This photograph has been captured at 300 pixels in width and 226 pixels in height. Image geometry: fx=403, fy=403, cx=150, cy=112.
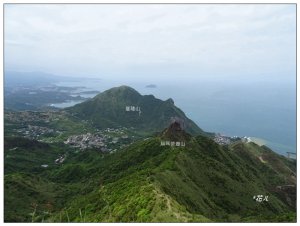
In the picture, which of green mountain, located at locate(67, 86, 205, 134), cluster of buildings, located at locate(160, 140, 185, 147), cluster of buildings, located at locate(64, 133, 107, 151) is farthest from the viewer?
green mountain, located at locate(67, 86, 205, 134)

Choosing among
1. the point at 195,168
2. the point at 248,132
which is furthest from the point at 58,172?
the point at 248,132

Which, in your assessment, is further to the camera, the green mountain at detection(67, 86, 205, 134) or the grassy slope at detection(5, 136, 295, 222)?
the green mountain at detection(67, 86, 205, 134)

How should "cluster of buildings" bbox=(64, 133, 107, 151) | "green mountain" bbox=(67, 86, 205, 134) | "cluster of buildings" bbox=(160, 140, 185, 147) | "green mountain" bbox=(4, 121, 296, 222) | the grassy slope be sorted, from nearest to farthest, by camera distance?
the grassy slope → "green mountain" bbox=(4, 121, 296, 222) → "cluster of buildings" bbox=(160, 140, 185, 147) → "cluster of buildings" bbox=(64, 133, 107, 151) → "green mountain" bbox=(67, 86, 205, 134)

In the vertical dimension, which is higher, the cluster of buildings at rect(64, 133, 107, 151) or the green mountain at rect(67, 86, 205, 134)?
the green mountain at rect(67, 86, 205, 134)

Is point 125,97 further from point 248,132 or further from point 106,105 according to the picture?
point 248,132

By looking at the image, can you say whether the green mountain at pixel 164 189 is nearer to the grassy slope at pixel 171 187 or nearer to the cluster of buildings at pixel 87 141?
the grassy slope at pixel 171 187

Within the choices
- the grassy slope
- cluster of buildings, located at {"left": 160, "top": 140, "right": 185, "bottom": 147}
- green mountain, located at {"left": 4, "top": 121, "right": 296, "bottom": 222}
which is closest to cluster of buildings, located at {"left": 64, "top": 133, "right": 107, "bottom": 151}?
green mountain, located at {"left": 4, "top": 121, "right": 296, "bottom": 222}

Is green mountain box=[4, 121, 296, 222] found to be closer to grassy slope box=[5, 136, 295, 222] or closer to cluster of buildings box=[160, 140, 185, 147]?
grassy slope box=[5, 136, 295, 222]
